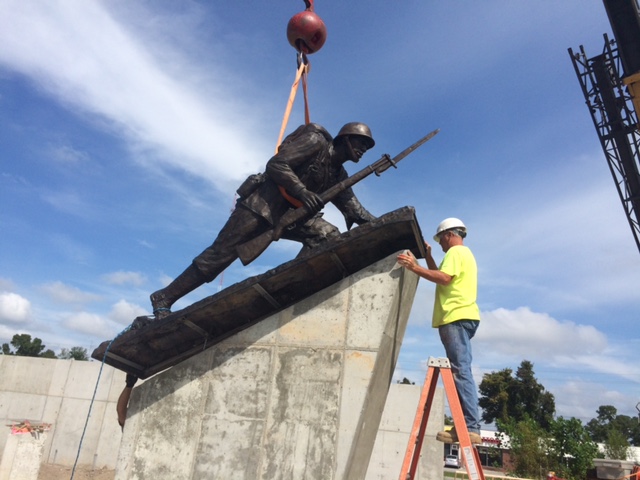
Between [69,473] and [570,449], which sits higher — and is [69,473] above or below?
below

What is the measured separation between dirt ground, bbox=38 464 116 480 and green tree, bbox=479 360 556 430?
44.4 m

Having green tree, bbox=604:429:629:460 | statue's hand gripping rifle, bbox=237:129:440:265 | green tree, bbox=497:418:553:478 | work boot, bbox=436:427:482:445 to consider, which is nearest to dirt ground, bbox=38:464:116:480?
statue's hand gripping rifle, bbox=237:129:440:265

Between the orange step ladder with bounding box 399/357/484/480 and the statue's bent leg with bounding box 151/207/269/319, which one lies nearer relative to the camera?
the orange step ladder with bounding box 399/357/484/480

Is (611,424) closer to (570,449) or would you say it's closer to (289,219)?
(570,449)

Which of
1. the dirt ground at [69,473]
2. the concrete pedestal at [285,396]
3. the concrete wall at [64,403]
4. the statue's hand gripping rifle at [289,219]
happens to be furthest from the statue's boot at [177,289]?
the concrete wall at [64,403]

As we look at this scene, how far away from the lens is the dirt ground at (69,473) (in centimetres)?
1371

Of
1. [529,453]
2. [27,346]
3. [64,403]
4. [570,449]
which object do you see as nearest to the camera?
[64,403]

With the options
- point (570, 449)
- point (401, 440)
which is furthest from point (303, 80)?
point (570, 449)

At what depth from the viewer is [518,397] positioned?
5044cm

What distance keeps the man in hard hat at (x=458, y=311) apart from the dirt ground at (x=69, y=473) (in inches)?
515

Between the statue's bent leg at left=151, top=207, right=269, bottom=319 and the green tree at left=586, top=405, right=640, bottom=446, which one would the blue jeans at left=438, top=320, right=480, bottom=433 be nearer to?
the statue's bent leg at left=151, top=207, right=269, bottom=319

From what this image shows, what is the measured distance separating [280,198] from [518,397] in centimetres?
5257

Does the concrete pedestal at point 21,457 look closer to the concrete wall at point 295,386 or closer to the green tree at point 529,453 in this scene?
the concrete wall at point 295,386

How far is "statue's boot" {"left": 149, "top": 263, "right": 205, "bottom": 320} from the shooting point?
5.29 meters
